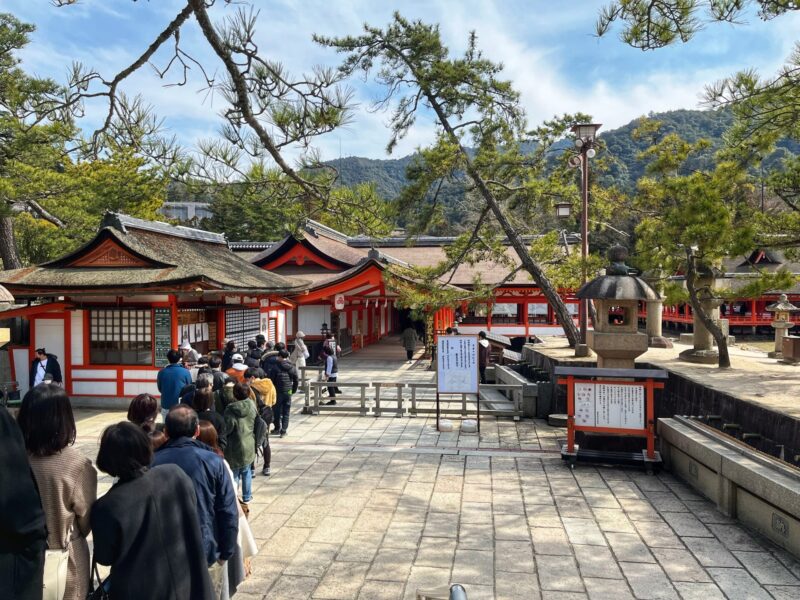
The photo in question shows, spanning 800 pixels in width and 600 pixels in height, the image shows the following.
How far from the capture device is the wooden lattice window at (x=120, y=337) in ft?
40.4

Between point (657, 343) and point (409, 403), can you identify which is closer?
point (409, 403)

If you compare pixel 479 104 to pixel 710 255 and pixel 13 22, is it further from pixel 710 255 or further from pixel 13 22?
pixel 13 22

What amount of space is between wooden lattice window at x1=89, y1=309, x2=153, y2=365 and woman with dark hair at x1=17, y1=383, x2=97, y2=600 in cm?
1012

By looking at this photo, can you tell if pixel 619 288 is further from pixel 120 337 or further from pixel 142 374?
pixel 120 337

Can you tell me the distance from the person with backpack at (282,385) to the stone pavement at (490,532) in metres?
0.91

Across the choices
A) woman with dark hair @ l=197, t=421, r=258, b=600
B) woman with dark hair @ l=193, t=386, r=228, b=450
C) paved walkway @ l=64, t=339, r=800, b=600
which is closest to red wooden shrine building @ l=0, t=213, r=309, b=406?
paved walkway @ l=64, t=339, r=800, b=600

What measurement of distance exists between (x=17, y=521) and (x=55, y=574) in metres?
0.65

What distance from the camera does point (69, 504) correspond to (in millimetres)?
2725

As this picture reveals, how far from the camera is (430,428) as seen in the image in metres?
10.2

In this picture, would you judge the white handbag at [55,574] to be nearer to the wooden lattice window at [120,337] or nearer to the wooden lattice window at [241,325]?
the wooden lattice window at [120,337]

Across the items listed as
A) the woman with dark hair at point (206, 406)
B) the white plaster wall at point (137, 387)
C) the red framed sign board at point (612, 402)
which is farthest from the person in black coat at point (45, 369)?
the red framed sign board at point (612, 402)

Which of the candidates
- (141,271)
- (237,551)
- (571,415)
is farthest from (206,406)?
(141,271)

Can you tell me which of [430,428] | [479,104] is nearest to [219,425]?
[430,428]

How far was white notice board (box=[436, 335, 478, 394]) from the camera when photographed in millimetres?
10203
